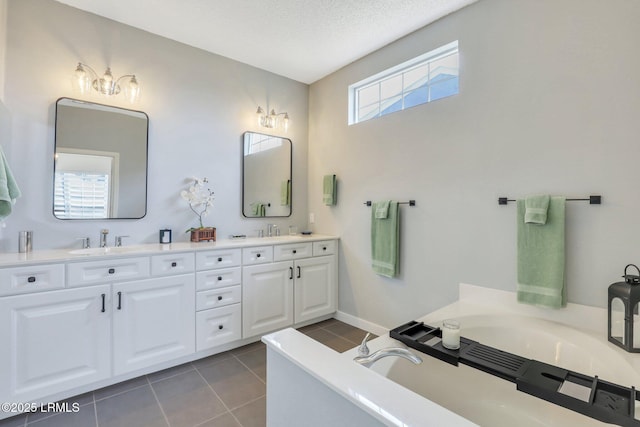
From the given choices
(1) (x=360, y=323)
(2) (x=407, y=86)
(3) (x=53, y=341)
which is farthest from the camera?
(1) (x=360, y=323)

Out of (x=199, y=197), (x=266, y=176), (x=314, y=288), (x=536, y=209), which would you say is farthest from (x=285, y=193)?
(x=536, y=209)

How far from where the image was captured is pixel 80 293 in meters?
1.90

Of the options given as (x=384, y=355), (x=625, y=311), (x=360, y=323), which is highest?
(x=625, y=311)

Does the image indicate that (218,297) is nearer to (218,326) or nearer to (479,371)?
(218,326)

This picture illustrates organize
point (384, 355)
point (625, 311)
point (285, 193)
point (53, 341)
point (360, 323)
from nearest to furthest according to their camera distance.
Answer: point (384, 355) → point (625, 311) → point (53, 341) → point (360, 323) → point (285, 193)

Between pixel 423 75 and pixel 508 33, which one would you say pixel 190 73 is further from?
pixel 508 33

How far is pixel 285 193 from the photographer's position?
3.54 meters

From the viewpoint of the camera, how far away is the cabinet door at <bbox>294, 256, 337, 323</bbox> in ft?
9.86

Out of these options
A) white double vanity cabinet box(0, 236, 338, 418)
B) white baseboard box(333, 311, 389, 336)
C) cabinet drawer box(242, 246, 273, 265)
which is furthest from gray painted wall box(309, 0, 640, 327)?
white double vanity cabinet box(0, 236, 338, 418)

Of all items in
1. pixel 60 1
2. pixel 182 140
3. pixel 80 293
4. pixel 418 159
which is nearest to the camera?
pixel 80 293

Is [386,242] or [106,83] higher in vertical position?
[106,83]

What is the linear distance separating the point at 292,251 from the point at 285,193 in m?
0.85

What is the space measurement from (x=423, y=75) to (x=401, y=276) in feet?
5.88

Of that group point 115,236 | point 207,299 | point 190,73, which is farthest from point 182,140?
point 207,299
